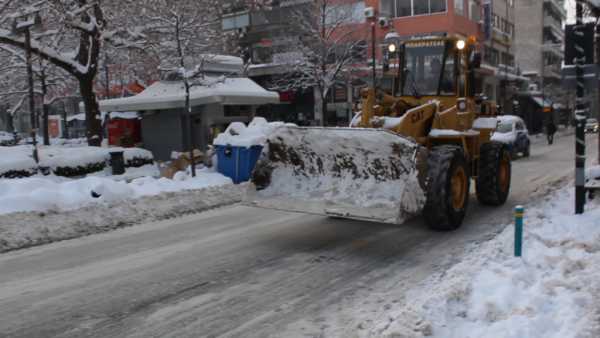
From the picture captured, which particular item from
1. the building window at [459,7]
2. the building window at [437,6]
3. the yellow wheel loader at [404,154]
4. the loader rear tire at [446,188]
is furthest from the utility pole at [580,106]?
the building window at [459,7]

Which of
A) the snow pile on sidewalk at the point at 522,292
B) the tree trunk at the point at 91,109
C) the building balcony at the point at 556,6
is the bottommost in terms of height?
the snow pile on sidewalk at the point at 522,292

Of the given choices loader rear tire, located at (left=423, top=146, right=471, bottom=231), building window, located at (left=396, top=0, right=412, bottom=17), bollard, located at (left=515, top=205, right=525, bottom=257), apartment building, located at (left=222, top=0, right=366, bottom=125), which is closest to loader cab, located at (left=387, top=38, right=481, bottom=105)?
loader rear tire, located at (left=423, top=146, right=471, bottom=231)

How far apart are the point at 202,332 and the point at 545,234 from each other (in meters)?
4.99

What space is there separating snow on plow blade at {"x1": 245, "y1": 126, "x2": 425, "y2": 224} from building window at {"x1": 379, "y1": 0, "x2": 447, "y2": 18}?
32.3 meters

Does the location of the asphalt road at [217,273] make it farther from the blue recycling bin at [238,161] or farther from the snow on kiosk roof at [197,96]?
the snow on kiosk roof at [197,96]

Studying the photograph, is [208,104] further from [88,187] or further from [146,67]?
[88,187]

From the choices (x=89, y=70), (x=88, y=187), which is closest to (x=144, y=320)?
(x=88, y=187)

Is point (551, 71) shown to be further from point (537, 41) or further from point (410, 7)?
point (410, 7)

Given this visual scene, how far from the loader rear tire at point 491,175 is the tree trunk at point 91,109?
1419 cm

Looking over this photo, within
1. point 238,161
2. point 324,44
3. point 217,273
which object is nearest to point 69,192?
point 238,161

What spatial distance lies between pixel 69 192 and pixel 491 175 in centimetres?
830

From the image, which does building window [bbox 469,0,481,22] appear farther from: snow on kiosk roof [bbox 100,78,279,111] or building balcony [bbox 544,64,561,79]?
building balcony [bbox 544,64,561,79]

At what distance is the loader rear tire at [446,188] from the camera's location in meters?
7.81

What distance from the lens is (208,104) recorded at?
20297 mm
